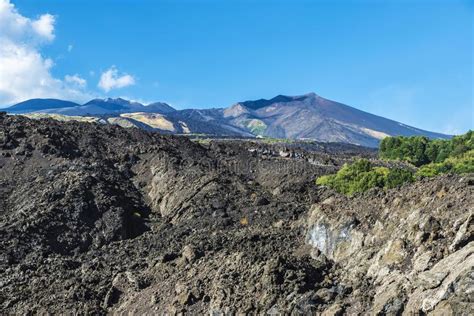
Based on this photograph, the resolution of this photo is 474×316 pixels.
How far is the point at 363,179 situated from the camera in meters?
51.5

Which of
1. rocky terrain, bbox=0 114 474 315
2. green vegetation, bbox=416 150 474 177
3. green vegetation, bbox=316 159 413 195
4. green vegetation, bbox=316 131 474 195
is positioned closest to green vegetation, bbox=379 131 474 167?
green vegetation, bbox=316 131 474 195

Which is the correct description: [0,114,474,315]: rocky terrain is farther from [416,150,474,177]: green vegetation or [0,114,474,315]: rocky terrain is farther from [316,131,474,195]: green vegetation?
[416,150,474,177]: green vegetation

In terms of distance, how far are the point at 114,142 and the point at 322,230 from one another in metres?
42.4

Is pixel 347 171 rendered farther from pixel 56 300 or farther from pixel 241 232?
pixel 56 300

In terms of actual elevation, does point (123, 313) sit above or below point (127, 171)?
below

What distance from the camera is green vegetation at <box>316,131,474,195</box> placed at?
50.7 metres

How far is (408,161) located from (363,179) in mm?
43437

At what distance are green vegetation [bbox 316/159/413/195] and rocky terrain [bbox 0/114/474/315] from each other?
2363 millimetres

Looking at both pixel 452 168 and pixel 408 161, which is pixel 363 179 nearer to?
→ pixel 452 168

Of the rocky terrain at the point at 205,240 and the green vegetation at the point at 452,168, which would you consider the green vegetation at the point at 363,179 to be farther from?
the green vegetation at the point at 452,168

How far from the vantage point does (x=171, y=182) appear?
170ft

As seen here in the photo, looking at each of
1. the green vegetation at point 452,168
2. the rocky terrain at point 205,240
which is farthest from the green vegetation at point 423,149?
the rocky terrain at point 205,240

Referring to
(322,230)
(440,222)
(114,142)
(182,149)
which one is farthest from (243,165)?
→ (440,222)

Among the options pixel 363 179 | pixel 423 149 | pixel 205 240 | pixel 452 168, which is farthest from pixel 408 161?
pixel 205 240
